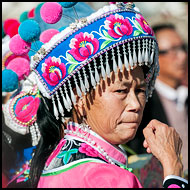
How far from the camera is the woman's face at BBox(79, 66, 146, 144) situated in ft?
7.92

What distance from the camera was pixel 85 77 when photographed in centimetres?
242

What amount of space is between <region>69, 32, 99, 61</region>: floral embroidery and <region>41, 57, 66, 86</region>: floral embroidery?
10cm

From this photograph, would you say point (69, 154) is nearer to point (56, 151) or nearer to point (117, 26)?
point (56, 151)

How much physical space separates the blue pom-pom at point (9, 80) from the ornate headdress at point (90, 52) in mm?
442

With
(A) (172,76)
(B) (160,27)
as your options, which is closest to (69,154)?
(A) (172,76)

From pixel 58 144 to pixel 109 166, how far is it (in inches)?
19.9

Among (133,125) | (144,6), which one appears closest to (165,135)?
(133,125)

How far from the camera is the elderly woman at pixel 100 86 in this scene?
7.86ft

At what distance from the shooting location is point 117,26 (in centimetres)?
244

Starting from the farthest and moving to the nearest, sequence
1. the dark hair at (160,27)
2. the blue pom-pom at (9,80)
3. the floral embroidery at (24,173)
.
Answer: the dark hair at (160,27)
the floral embroidery at (24,173)
the blue pom-pom at (9,80)

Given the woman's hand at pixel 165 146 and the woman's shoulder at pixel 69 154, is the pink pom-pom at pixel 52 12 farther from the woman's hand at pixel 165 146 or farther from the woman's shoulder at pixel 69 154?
the woman's hand at pixel 165 146

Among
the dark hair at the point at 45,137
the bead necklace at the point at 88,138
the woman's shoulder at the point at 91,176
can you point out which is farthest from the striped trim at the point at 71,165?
the dark hair at the point at 45,137

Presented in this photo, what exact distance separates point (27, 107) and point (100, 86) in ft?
2.99

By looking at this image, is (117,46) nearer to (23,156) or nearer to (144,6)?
(23,156)
